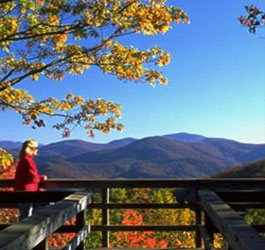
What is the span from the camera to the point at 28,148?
843 centimetres

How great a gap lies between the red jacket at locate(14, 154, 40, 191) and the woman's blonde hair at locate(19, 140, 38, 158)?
102 millimetres

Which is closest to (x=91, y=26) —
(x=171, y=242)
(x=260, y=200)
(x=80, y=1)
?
(x=80, y=1)

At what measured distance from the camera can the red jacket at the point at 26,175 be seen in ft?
26.8

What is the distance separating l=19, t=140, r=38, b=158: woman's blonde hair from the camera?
8359 millimetres

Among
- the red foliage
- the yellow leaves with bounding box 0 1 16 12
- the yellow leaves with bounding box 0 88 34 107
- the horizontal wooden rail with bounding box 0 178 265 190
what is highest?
the yellow leaves with bounding box 0 1 16 12

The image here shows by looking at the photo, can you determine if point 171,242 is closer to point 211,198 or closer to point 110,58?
point 110,58

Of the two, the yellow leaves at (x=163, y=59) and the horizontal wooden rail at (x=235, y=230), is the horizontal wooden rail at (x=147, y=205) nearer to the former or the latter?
the horizontal wooden rail at (x=235, y=230)

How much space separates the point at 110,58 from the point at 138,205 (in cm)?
668

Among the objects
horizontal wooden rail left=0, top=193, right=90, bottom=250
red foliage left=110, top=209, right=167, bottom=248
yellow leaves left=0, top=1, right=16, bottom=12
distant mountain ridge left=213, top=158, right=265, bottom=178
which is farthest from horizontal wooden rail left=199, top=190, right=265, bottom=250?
distant mountain ridge left=213, top=158, right=265, bottom=178

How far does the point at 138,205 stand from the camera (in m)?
10.4

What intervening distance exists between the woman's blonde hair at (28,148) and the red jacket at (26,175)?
10 cm

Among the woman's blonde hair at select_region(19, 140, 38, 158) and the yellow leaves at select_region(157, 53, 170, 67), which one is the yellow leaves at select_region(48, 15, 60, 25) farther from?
the woman's blonde hair at select_region(19, 140, 38, 158)

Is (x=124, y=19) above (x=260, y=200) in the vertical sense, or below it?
above

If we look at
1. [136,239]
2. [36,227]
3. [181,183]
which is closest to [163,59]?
[181,183]
